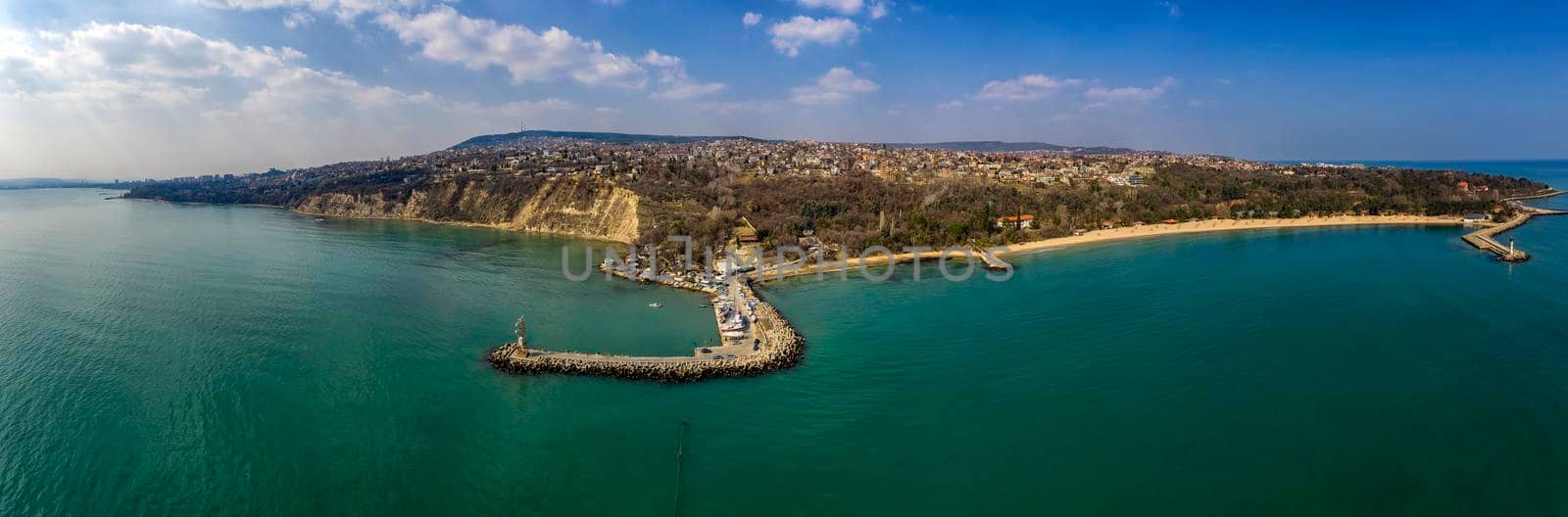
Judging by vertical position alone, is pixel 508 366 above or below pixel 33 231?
below

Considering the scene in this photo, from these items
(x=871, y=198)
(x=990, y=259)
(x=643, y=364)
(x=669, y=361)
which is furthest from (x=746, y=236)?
(x=643, y=364)

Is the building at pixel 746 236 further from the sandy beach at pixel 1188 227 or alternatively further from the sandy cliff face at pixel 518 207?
the sandy cliff face at pixel 518 207

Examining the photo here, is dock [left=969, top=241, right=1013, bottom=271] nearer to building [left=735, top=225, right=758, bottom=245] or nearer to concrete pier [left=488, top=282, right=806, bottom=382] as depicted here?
building [left=735, top=225, right=758, bottom=245]

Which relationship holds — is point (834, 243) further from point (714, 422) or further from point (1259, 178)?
point (1259, 178)

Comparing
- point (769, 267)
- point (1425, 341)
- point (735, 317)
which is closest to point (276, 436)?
point (735, 317)

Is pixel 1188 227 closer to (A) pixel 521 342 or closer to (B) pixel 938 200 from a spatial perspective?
(B) pixel 938 200

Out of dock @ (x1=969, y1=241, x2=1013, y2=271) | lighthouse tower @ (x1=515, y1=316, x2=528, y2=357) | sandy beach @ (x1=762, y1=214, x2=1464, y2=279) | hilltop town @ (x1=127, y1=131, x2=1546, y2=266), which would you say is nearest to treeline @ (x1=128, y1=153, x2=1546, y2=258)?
hilltop town @ (x1=127, y1=131, x2=1546, y2=266)
